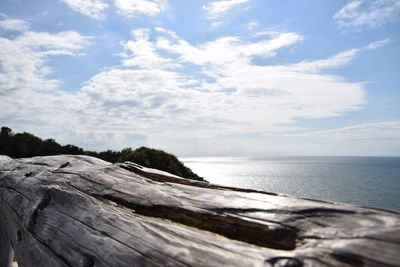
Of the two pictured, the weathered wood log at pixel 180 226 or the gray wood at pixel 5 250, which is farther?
the gray wood at pixel 5 250

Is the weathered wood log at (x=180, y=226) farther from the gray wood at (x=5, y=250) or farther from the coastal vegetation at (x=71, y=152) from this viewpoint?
the coastal vegetation at (x=71, y=152)

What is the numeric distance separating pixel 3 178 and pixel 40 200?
77.6 inches

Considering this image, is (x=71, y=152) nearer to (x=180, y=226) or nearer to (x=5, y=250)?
(x=5, y=250)

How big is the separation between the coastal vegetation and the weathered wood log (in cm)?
2025

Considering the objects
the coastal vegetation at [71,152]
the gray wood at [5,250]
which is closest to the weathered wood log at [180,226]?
the gray wood at [5,250]

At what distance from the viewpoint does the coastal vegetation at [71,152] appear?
79.4 ft

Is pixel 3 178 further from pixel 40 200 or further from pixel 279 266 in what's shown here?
pixel 279 266

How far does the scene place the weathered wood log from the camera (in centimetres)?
153

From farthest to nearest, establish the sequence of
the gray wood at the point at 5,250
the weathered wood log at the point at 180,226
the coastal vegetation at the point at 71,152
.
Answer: the coastal vegetation at the point at 71,152 < the gray wood at the point at 5,250 < the weathered wood log at the point at 180,226

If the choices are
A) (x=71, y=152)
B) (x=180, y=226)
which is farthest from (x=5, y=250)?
(x=71, y=152)

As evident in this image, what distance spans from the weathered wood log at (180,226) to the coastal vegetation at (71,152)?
20.2 meters

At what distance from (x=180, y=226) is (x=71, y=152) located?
26259 mm

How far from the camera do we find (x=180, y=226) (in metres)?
2.19

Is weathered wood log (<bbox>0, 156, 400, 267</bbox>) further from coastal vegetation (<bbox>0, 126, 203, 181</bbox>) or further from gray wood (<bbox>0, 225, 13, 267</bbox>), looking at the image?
coastal vegetation (<bbox>0, 126, 203, 181</bbox>)
